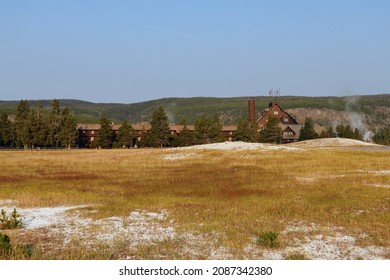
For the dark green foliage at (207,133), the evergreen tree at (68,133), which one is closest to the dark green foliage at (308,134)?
the dark green foliage at (207,133)

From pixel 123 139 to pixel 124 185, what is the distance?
79547 millimetres

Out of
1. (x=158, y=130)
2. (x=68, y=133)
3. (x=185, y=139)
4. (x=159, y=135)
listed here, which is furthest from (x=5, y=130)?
(x=185, y=139)

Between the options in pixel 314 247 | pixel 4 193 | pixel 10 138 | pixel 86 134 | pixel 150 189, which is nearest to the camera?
pixel 314 247

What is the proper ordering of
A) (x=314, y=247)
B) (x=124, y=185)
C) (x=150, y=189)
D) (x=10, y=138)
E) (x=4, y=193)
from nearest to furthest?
1. (x=314, y=247)
2. (x=4, y=193)
3. (x=150, y=189)
4. (x=124, y=185)
5. (x=10, y=138)

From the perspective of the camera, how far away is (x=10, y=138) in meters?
104

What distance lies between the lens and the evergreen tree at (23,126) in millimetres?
97562

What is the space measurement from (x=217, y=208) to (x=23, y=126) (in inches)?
3639

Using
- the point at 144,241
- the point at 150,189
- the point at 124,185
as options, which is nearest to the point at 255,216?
the point at 144,241

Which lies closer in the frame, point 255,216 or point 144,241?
point 144,241

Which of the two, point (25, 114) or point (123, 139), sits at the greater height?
point (25, 114)

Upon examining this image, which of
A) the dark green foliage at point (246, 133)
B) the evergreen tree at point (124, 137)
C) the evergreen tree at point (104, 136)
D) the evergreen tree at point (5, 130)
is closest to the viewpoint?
the evergreen tree at point (5, 130)

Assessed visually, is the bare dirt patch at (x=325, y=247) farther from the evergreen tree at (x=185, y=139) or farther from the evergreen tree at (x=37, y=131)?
the evergreen tree at (x=37, y=131)

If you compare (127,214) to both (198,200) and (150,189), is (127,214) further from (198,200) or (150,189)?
(150,189)

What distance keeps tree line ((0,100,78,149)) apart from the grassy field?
236 ft
